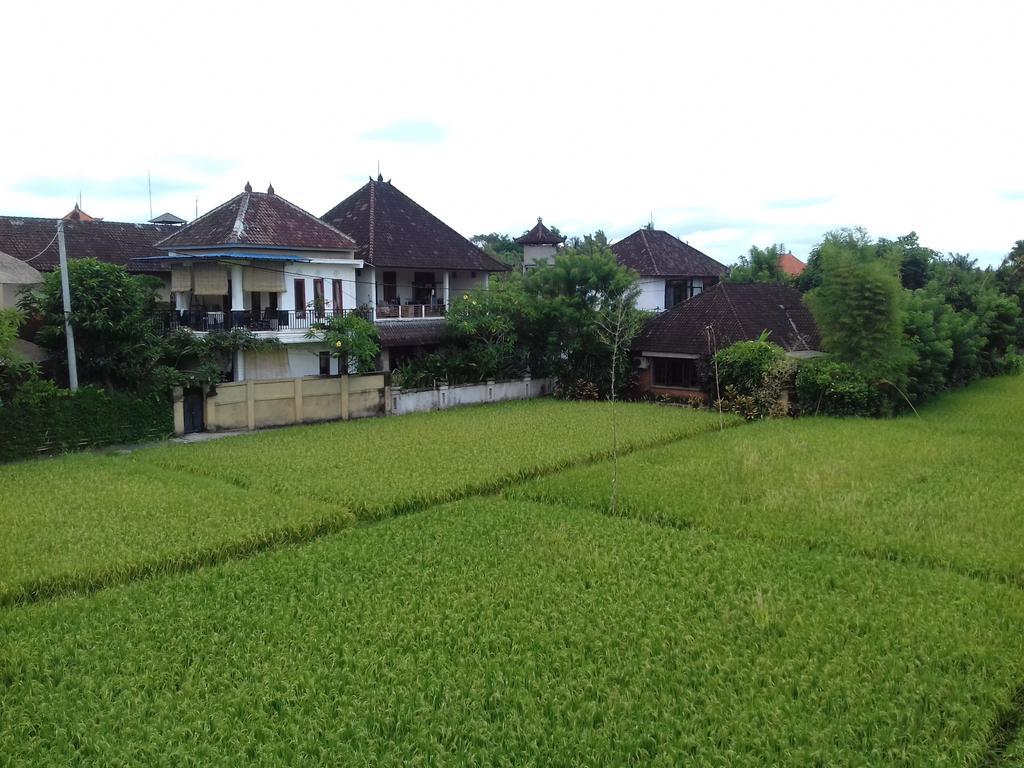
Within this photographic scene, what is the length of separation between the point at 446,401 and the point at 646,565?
1566cm

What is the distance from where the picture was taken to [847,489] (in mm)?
14602

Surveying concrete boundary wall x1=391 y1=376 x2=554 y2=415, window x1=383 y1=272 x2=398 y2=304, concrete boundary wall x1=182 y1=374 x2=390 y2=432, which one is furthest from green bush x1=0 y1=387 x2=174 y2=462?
window x1=383 y1=272 x2=398 y2=304

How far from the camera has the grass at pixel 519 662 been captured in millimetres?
6555

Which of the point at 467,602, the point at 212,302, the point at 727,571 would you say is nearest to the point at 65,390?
the point at 212,302

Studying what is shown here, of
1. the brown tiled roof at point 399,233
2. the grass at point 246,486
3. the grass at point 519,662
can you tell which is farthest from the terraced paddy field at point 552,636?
the brown tiled roof at point 399,233

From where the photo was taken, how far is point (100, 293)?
1883 cm

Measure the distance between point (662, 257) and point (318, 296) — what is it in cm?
1989

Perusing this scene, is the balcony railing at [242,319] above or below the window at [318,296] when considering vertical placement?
below

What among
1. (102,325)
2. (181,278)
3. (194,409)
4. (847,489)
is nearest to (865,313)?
(847,489)

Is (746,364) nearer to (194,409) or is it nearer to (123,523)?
(194,409)

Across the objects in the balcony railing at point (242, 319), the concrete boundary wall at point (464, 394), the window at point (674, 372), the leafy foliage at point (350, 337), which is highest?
the balcony railing at point (242, 319)

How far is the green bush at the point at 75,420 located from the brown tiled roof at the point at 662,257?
24066mm

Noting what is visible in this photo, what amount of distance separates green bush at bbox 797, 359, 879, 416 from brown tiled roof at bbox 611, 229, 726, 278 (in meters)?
14.7

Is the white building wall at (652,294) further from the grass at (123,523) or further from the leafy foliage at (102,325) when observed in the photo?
the grass at (123,523)
